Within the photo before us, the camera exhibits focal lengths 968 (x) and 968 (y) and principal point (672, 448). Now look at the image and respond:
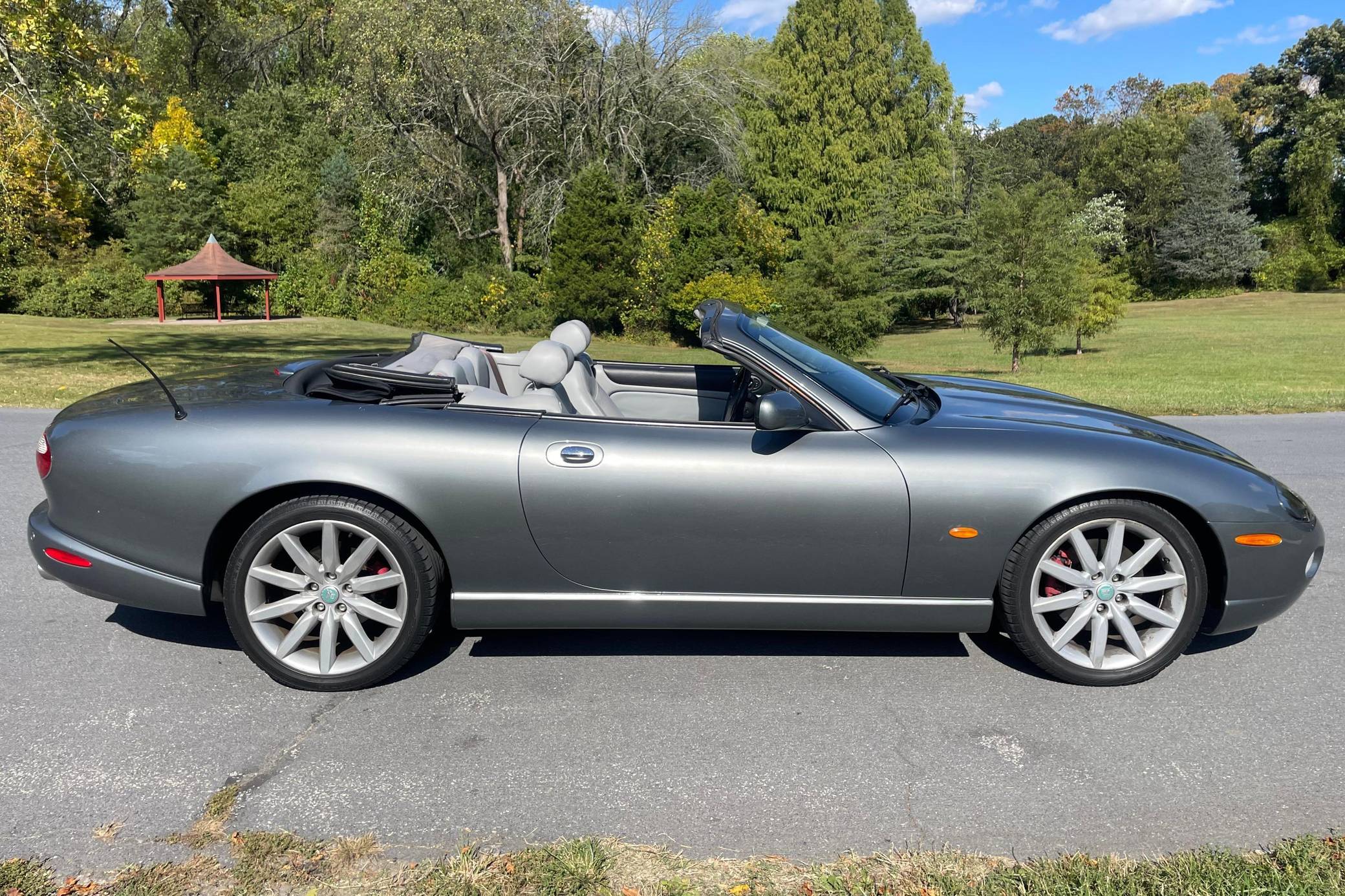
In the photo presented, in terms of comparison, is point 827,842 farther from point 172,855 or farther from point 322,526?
point 322,526

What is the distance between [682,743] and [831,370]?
5.32ft

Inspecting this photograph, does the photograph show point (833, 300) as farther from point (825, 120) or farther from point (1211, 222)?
point (1211, 222)

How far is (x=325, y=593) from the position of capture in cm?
345

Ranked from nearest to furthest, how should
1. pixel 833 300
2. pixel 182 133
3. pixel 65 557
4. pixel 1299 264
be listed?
pixel 65 557
pixel 833 300
pixel 182 133
pixel 1299 264

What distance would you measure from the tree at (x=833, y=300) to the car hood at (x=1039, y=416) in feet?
42.1

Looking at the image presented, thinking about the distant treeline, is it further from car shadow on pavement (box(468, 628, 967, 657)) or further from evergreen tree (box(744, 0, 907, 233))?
→ car shadow on pavement (box(468, 628, 967, 657))

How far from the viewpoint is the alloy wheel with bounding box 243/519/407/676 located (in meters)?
3.42

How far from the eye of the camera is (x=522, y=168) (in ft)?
114

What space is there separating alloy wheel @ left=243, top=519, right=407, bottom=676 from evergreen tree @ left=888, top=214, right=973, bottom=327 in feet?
116

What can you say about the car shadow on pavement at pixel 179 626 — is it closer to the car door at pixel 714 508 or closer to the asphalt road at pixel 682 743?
the asphalt road at pixel 682 743

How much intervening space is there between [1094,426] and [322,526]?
295 cm

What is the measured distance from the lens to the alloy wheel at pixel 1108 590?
348 cm

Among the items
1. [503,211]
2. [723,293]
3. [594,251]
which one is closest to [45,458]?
[723,293]

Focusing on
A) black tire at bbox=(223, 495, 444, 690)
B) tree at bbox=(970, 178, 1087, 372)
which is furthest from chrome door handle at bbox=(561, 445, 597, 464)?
tree at bbox=(970, 178, 1087, 372)
